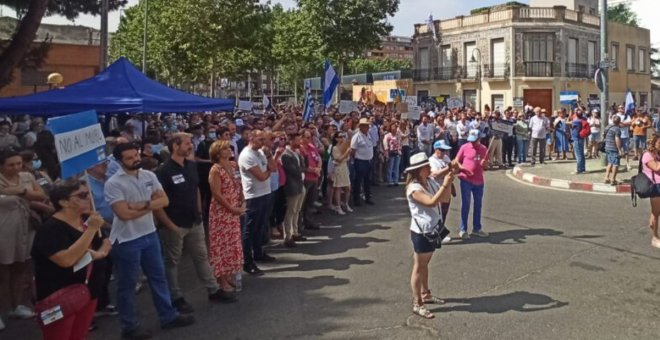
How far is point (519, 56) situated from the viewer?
131 ft

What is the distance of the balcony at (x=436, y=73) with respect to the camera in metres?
44.3

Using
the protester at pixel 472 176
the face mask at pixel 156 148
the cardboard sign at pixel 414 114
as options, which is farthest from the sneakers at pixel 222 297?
the cardboard sign at pixel 414 114

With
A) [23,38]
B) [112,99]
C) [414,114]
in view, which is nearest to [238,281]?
[112,99]

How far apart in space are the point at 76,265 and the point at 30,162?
275cm

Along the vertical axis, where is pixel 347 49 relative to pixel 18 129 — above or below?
above

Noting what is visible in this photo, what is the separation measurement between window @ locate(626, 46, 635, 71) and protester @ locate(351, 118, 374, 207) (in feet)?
139

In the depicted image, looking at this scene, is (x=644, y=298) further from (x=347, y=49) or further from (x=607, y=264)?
(x=347, y=49)

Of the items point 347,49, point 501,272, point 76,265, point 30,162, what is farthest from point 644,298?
point 347,49

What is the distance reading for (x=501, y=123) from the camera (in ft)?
58.4

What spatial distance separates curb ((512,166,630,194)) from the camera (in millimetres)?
13250

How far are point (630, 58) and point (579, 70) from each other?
355 inches

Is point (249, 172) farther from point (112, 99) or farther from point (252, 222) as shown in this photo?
point (112, 99)

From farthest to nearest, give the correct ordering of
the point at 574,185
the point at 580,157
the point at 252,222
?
the point at 580,157 → the point at 574,185 → the point at 252,222

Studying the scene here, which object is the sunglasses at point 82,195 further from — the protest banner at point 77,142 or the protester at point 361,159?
the protester at point 361,159
